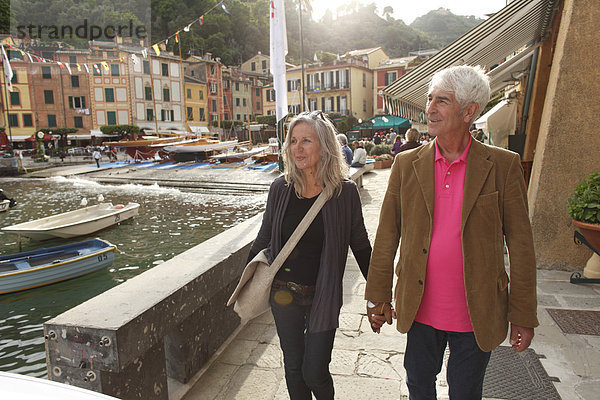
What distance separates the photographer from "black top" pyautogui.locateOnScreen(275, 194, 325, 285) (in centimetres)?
222

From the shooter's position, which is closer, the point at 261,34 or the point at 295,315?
the point at 295,315

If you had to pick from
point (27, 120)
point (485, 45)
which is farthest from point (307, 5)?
point (27, 120)

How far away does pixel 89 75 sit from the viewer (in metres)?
44.6

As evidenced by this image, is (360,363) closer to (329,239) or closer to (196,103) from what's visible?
(329,239)

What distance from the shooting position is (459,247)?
1819 mm

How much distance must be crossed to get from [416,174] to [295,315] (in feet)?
3.05

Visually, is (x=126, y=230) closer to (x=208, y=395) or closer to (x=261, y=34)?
(x=208, y=395)

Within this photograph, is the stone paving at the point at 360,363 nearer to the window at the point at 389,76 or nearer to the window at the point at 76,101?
the window at the point at 76,101

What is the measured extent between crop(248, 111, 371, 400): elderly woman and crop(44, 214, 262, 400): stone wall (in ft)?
2.23

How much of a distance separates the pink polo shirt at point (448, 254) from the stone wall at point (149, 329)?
1.44 m

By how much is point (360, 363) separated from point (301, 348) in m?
1.00

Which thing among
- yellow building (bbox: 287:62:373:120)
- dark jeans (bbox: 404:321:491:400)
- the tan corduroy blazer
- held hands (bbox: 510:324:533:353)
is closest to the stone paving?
dark jeans (bbox: 404:321:491:400)

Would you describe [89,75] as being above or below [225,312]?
above

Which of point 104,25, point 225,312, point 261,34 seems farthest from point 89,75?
point 225,312
